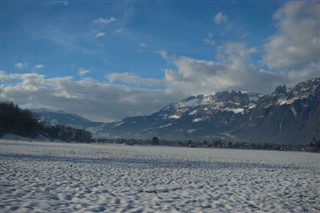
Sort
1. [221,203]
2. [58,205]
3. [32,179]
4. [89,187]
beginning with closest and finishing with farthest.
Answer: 1. [58,205]
2. [221,203]
3. [89,187]
4. [32,179]

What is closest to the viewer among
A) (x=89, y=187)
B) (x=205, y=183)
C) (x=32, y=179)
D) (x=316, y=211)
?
(x=316, y=211)

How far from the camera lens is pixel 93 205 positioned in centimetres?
1247

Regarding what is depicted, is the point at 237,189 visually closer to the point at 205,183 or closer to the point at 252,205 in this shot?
the point at 205,183

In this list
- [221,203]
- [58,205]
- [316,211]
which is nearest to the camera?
[58,205]

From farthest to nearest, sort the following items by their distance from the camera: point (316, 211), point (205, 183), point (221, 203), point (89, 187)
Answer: point (205, 183) → point (89, 187) → point (221, 203) → point (316, 211)

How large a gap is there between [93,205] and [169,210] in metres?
2.74

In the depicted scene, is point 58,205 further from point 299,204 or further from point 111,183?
point 299,204

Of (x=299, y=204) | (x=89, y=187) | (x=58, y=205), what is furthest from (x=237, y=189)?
(x=58, y=205)

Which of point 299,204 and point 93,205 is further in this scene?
point 299,204

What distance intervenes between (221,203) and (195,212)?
86.5 inches

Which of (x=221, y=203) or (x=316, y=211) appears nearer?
(x=316, y=211)

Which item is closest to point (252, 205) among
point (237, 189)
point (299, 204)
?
point (299, 204)

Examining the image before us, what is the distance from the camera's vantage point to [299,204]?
47.0 ft

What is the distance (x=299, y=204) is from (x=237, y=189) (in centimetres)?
404
